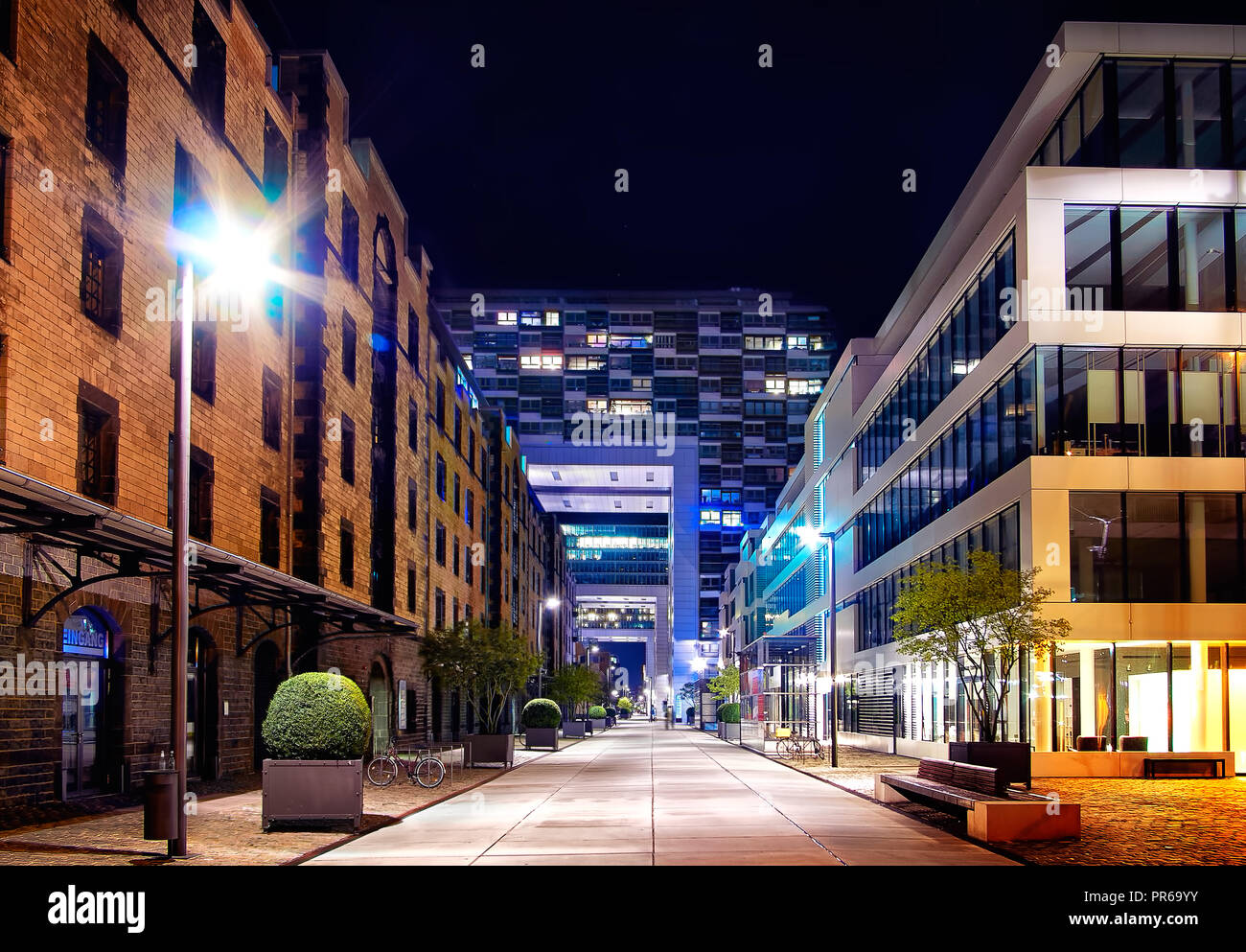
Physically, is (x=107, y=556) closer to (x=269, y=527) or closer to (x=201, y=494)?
(x=201, y=494)

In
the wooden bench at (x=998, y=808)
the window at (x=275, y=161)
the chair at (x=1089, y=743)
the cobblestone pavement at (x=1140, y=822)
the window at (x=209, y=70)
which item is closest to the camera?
the cobblestone pavement at (x=1140, y=822)

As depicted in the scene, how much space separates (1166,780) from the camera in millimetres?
29422

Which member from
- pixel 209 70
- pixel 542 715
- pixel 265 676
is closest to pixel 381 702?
pixel 542 715

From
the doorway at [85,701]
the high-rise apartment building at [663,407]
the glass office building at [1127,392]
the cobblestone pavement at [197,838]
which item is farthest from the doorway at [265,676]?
the high-rise apartment building at [663,407]

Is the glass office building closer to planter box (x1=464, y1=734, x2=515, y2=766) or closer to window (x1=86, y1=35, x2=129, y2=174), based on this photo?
planter box (x1=464, y1=734, x2=515, y2=766)

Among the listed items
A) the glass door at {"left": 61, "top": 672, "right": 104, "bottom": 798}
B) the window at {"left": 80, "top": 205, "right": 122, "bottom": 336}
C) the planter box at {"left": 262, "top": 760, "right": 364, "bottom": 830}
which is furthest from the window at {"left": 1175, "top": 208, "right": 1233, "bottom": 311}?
the glass door at {"left": 61, "top": 672, "right": 104, "bottom": 798}

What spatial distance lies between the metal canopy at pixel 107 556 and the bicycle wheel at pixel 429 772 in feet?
13.8

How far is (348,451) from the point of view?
39719 millimetres

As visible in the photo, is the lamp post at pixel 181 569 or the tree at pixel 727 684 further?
the tree at pixel 727 684

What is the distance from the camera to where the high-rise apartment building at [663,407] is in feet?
538

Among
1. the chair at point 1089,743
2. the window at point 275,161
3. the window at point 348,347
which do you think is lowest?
the chair at point 1089,743

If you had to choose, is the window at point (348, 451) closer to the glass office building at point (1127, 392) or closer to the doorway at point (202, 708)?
the doorway at point (202, 708)

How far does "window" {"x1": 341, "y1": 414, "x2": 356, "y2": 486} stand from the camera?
129 ft

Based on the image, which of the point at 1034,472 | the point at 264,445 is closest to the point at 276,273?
the point at 264,445
